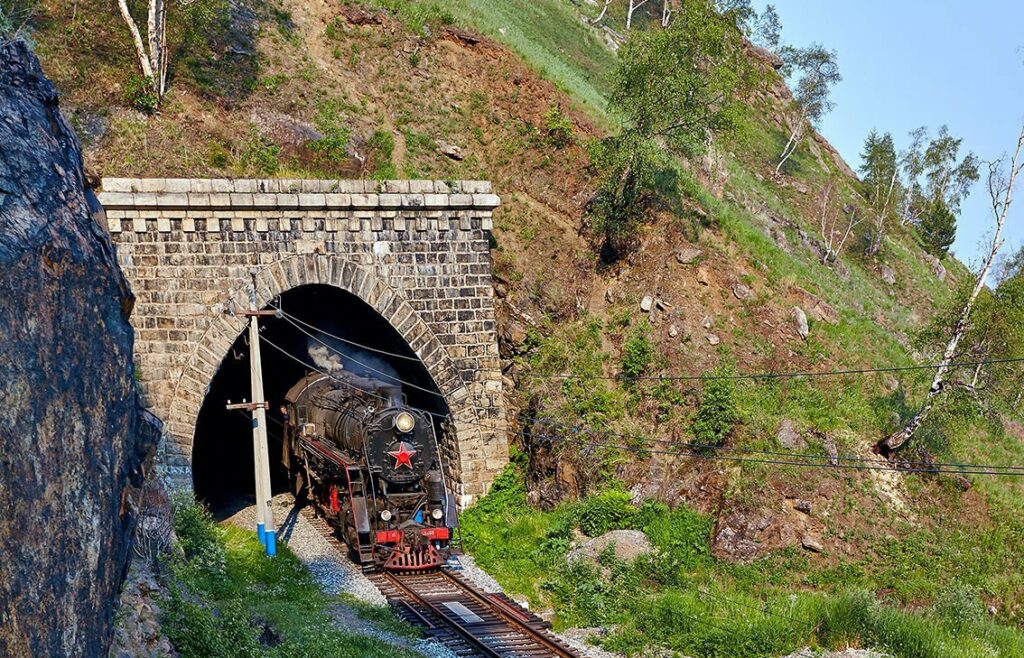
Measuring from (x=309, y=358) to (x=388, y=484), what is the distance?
18.9ft

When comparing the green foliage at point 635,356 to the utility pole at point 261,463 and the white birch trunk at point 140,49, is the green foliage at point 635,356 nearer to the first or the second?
the utility pole at point 261,463

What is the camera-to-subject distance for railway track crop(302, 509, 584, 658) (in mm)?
16203

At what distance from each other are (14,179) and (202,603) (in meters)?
8.75

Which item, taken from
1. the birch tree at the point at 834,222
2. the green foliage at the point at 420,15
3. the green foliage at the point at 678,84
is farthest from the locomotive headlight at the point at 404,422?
the birch tree at the point at 834,222

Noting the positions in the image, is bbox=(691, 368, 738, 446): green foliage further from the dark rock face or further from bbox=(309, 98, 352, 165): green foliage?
the dark rock face

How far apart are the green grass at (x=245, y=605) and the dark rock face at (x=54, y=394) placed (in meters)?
4.18

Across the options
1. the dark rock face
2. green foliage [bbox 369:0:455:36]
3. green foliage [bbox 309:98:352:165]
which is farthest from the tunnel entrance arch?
the dark rock face

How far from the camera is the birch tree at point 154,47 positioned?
88.4ft

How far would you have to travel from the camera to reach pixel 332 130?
28.6m

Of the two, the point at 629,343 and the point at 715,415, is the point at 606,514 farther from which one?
the point at 629,343

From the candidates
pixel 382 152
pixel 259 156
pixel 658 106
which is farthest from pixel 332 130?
pixel 658 106

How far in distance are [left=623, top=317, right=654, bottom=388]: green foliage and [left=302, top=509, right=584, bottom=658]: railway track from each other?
23.0 ft

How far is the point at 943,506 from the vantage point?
2202 centimetres

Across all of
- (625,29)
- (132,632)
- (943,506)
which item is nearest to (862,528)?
(943,506)
